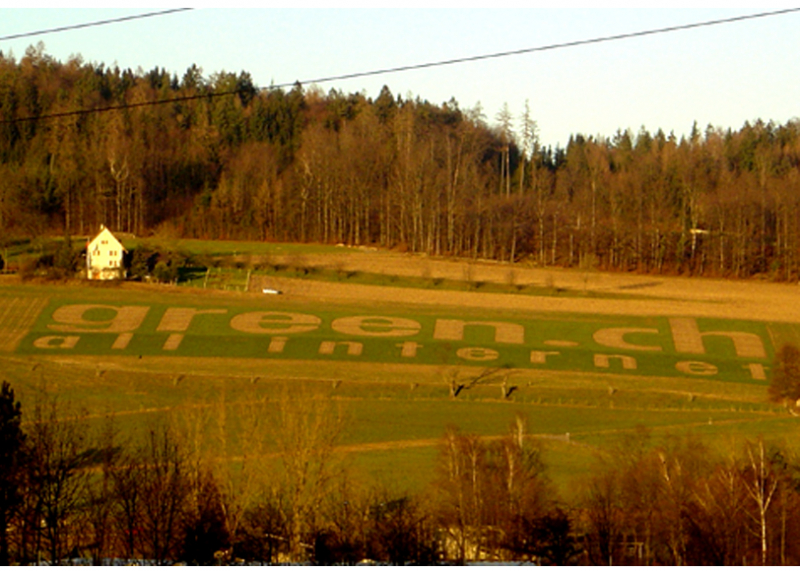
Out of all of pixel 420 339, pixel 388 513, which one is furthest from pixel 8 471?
pixel 420 339

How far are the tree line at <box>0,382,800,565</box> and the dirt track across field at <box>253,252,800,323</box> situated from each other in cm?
2042

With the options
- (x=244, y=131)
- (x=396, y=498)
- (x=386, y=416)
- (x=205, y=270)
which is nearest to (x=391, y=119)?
(x=244, y=131)

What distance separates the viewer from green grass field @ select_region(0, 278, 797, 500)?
87.6 feet

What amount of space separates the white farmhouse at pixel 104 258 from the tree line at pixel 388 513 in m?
24.5

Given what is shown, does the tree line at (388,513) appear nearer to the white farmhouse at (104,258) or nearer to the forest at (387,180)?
the white farmhouse at (104,258)

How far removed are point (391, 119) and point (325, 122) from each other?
557 centimetres

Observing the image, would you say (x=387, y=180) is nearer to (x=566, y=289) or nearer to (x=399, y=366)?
(x=566, y=289)

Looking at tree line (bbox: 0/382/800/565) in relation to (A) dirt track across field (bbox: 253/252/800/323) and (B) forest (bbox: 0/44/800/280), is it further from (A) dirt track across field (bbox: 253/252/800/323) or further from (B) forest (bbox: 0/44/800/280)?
(B) forest (bbox: 0/44/800/280)

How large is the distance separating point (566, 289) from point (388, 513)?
95.2 feet

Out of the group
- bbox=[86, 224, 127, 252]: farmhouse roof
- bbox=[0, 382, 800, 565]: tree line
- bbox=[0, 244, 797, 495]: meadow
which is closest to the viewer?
bbox=[0, 382, 800, 565]: tree line

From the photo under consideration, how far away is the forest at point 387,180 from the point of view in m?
59.0

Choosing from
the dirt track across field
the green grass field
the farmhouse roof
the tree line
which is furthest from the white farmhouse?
the tree line

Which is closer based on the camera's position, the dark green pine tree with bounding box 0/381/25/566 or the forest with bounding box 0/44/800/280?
the dark green pine tree with bounding box 0/381/25/566

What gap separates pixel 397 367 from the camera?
3256 cm
